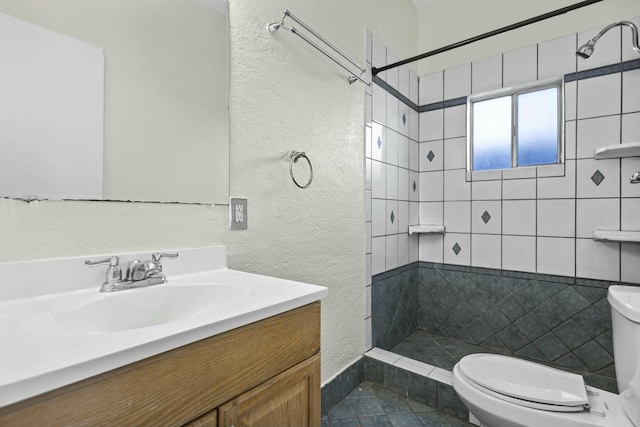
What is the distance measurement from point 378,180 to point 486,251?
0.94 metres

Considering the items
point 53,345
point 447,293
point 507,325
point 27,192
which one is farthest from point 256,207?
point 507,325

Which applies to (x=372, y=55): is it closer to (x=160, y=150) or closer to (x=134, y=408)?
(x=160, y=150)

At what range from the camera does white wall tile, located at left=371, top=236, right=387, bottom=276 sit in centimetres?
203

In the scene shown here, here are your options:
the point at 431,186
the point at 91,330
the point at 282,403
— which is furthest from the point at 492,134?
the point at 91,330

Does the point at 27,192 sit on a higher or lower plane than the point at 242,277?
higher

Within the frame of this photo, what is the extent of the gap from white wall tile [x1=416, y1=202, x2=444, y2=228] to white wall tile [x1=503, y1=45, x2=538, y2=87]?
0.94m

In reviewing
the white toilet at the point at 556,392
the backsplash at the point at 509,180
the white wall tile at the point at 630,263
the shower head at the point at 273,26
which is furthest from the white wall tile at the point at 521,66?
the shower head at the point at 273,26

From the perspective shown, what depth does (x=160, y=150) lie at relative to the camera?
3.47ft

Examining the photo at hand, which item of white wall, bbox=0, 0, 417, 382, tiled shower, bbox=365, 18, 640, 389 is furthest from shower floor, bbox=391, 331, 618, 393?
white wall, bbox=0, 0, 417, 382

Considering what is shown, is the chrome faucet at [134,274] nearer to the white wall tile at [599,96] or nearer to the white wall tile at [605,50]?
the white wall tile at [599,96]

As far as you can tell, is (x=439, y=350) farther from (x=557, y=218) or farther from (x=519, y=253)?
(x=557, y=218)

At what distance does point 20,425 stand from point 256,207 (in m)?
0.96

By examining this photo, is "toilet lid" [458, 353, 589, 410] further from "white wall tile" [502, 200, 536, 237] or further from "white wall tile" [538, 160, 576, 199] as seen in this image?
"white wall tile" [538, 160, 576, 199]

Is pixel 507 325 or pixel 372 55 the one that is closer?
pixel 372 55
